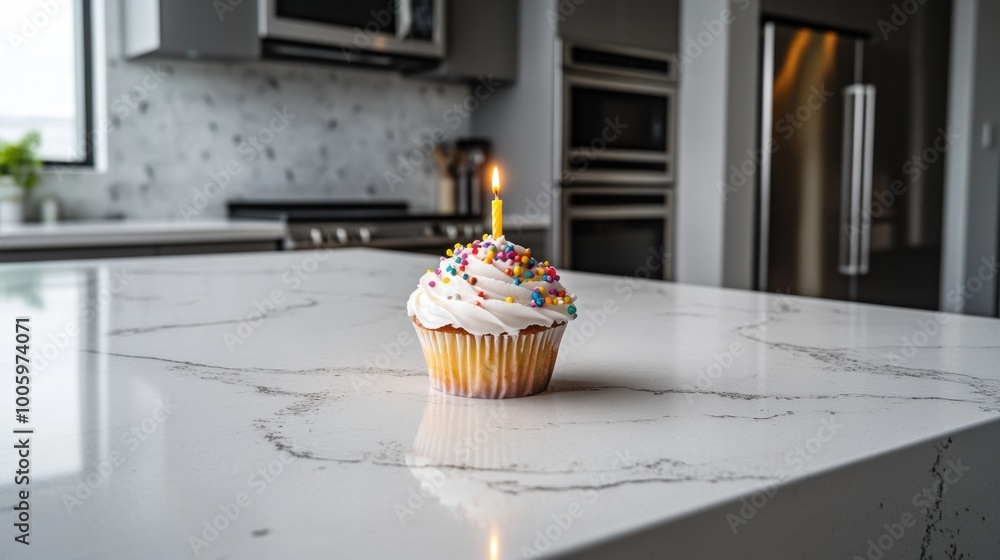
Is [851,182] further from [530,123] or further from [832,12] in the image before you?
[530,123]

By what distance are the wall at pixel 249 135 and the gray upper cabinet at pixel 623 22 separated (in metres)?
0.71

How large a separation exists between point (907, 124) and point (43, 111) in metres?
4.06

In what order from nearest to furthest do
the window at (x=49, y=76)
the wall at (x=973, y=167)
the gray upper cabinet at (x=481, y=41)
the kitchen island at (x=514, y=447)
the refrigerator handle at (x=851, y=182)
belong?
the kitchen island at (x=514, y=447), the window at (x=49, y=76), the gray upper cabinet at (x=481, y=41), the refrigerator handle at (x=851, y=182), the wall at (x=973, y=167)

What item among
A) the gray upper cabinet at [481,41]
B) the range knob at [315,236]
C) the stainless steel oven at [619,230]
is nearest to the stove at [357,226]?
the range knob at [315,236]

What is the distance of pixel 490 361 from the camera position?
28.9 inches

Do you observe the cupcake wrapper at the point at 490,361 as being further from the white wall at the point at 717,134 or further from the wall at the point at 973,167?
the wall at the point at 973,167

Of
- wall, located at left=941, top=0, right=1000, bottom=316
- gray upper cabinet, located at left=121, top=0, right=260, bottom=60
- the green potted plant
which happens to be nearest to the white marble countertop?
the green potted plant

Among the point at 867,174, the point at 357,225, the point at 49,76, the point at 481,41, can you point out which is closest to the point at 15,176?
the point at 49,76

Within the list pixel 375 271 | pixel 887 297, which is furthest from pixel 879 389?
pixel 887 297

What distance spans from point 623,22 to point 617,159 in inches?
25.0

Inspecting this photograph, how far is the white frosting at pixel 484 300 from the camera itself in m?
0.72

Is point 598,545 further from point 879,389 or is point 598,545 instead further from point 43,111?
point 43,111

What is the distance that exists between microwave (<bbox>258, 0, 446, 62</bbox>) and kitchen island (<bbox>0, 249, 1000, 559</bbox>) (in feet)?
7.95

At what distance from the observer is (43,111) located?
3279 mm
